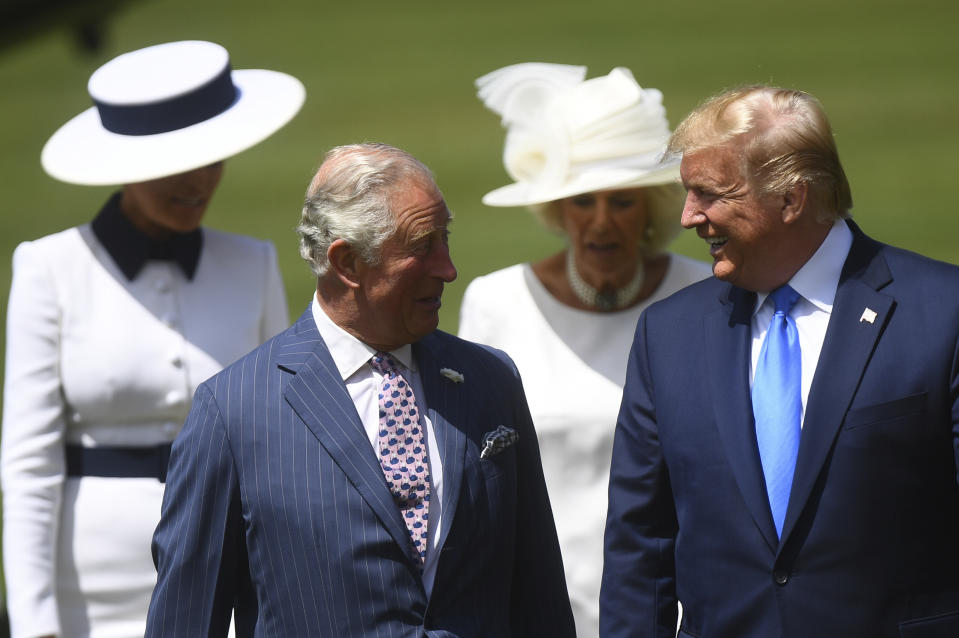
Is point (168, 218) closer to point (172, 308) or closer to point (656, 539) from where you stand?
point (172, 308)

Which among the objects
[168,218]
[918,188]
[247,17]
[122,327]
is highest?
[247,17]

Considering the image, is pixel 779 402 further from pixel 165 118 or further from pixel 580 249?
pixel 165 118

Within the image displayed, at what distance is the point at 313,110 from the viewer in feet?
59.5

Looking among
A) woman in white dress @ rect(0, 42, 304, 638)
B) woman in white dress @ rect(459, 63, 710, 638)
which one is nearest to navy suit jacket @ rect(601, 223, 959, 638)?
woman in white dress @ rect(459, 63, 710, 638)

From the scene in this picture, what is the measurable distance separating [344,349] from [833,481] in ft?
3.49

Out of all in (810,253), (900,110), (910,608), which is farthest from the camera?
(900,110)

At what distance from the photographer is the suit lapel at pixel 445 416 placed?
331cm

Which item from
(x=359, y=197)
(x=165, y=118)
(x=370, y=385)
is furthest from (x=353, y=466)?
(x=165, y=118)

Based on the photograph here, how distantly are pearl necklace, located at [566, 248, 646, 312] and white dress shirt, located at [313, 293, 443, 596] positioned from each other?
1.41m

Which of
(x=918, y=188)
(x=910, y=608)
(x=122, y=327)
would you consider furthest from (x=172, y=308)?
(x=918, y=188)

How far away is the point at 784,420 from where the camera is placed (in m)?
3.38

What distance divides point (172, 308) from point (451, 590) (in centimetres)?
158

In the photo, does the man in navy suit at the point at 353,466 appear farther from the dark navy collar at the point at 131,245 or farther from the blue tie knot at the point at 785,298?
the dark navy collar at the point at 131,245

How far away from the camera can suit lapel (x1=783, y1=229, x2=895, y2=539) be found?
10.8ft
